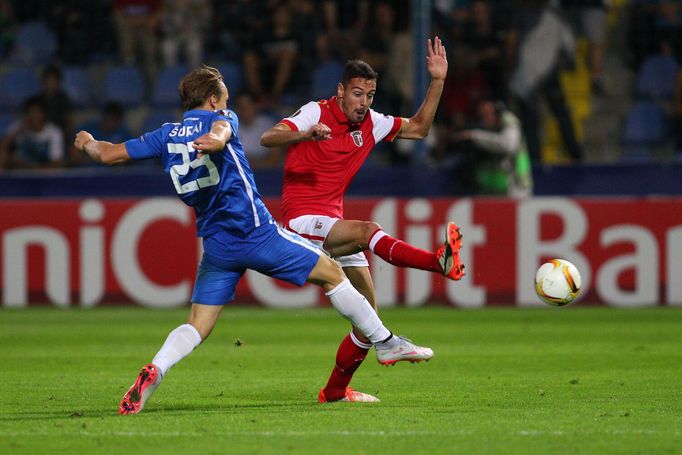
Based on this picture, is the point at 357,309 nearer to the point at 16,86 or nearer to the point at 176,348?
the point at 176,348

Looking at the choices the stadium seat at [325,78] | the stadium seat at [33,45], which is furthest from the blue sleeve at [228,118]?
the stadium seat at [33,45]

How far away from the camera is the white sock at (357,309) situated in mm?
7242

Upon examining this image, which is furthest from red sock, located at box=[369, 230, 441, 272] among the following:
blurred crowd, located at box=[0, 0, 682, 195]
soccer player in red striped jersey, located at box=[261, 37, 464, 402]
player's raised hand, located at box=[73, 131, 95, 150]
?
blurred crowd, located at box=[0, 0, 682, 195]

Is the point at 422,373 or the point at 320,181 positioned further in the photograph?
the point at 422,373

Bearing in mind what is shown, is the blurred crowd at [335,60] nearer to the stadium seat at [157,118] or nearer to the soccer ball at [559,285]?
the stadium seat at [157,118]

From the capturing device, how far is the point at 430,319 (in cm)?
1386

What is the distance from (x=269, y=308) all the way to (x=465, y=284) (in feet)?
7.64

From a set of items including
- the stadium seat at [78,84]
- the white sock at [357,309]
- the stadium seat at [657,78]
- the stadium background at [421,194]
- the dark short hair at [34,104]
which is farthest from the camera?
the stadium seat at [78,84]

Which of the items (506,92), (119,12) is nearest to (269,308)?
(506,92)

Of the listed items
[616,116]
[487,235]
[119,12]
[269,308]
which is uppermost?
[119,12]

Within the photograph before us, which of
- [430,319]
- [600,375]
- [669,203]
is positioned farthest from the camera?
[669,203]

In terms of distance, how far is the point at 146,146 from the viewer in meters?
7.07

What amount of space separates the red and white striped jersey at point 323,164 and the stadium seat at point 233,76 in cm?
988

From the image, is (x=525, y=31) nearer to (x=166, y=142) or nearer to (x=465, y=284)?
(x=465, y=284)
